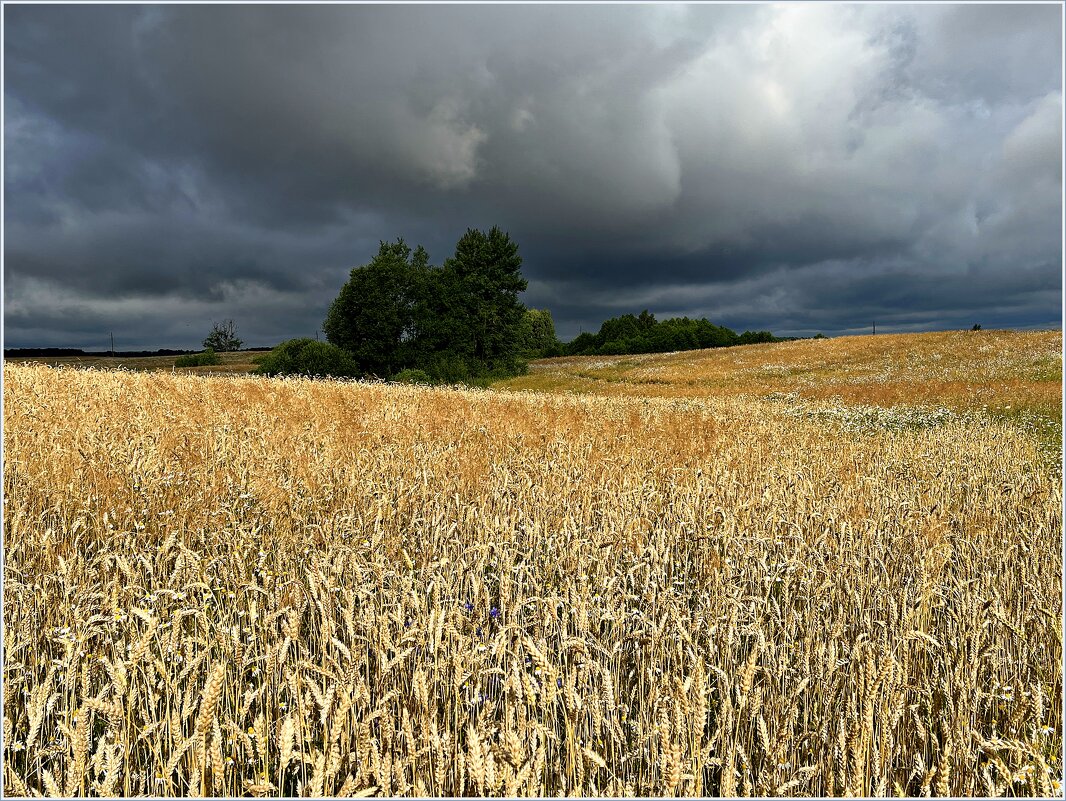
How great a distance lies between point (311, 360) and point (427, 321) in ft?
28.5

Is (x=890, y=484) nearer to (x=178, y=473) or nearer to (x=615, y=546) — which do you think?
(x=615, y=546)

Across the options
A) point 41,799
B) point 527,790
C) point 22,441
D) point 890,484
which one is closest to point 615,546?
point 527,790

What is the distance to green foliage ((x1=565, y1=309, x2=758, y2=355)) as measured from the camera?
109375 mm

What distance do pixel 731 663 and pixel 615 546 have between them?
1606mm

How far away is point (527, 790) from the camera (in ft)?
7.02

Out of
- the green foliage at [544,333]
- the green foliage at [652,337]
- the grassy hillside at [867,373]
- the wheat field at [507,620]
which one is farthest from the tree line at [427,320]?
the green foliage at [544,333]

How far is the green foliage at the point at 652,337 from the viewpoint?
359ft

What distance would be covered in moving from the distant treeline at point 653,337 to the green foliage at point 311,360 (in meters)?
70.3

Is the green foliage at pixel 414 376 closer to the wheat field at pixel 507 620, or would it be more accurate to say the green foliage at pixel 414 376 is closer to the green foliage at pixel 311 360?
the green foliage at pixel 311 360

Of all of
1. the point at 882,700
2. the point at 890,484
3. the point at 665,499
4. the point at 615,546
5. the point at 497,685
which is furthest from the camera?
the point at 890,484

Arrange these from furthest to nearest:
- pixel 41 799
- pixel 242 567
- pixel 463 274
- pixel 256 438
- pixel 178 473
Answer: pixel 463 274
pixel 256 438
pixel 178 473
pixel 242 567
pixel 41 799

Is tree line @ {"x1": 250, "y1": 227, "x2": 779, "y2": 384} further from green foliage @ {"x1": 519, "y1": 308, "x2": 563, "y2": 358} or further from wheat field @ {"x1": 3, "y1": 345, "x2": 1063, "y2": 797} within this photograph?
green foliage @ {"x1": 519, "y1": 308, "x2": 563, "y2": 358}

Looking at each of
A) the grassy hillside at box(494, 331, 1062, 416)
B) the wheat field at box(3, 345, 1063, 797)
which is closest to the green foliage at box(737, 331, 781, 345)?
the grassy hillside at box(494, 331, 1062, 416)

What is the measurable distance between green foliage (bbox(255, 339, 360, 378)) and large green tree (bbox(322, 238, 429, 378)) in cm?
171
